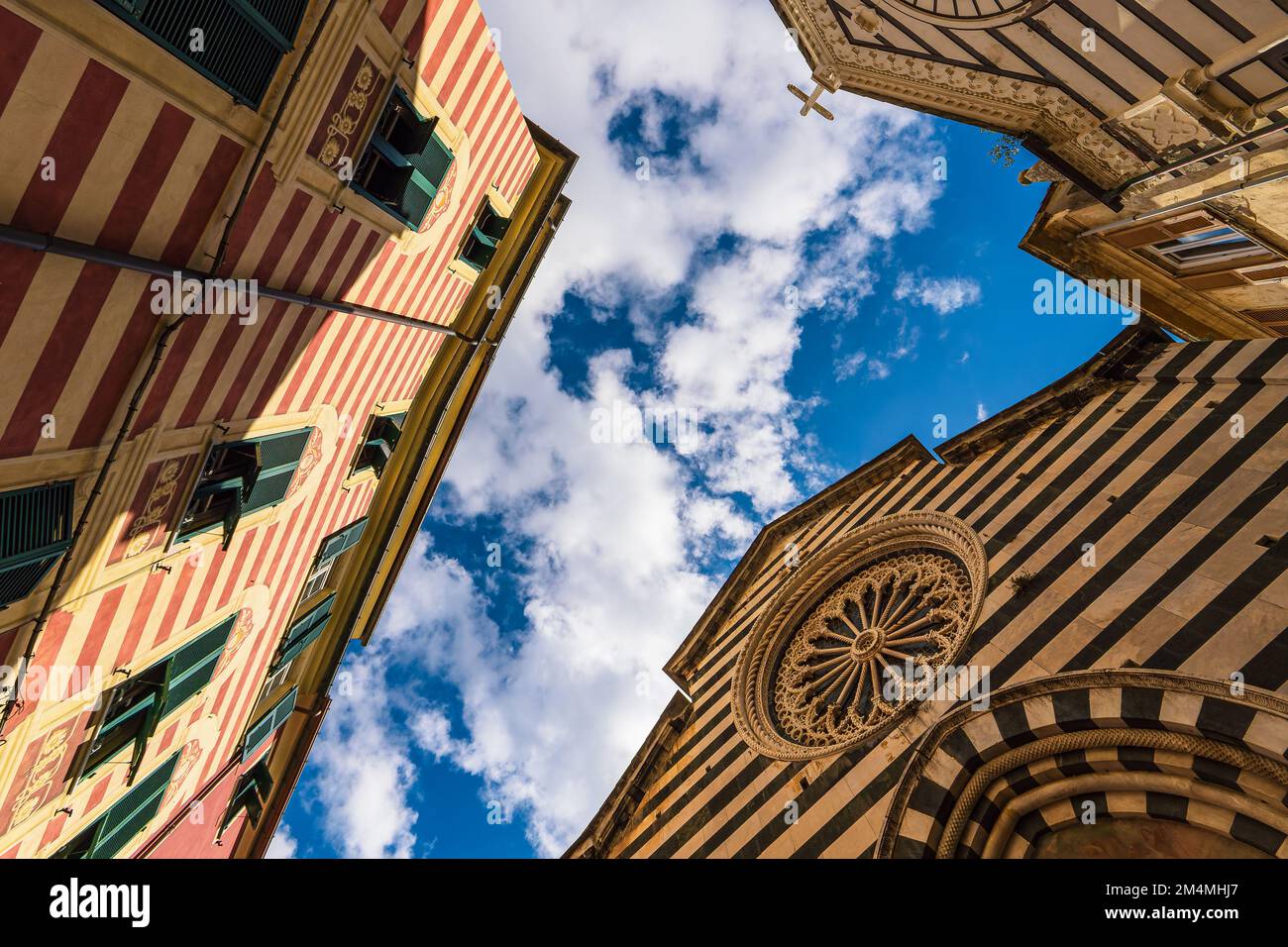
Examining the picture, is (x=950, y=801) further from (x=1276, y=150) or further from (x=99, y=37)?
(x=99, y=37)

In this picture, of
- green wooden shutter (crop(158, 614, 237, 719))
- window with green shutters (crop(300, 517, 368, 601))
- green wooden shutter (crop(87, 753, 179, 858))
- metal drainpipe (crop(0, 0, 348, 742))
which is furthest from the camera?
window with green shutters (crop(300, 517, 368, 601))

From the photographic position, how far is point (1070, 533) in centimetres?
1057

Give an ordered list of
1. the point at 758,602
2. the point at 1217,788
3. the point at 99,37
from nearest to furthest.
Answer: the point at 99,37, the point at 1217,788, the point at 758,602

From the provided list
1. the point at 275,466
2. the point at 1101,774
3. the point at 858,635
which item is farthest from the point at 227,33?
the point at 858,635

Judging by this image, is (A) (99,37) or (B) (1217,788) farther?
(B) (1217,788)

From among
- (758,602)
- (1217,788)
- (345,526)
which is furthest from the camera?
(758,602)

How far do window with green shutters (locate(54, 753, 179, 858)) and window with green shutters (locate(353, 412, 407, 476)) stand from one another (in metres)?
6.35

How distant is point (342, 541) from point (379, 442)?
8.23 ft

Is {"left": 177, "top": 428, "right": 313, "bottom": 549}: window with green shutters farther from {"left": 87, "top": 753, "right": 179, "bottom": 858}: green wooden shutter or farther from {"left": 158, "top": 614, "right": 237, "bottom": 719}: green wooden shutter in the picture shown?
{"left": 87, "top": 753, "right": 179, "bottom": 858}: green wooden shutter

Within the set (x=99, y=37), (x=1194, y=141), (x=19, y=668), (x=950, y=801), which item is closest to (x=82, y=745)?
(x=19, y=668)

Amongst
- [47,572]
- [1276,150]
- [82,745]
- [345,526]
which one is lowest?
[82,745]

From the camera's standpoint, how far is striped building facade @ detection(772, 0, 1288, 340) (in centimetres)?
805

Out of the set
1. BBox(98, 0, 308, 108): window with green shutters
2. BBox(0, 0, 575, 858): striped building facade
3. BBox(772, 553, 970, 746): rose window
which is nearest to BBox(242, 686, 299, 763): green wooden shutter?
BBox(0, 0, 575, 858): striped building facade
